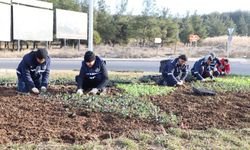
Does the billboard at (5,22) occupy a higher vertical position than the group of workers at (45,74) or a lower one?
higher

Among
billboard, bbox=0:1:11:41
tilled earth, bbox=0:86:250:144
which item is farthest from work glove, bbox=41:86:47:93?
billboard, bbox=0:1:11:41

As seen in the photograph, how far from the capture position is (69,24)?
122 feet

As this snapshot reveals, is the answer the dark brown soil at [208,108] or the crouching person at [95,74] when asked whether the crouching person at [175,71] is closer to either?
the dark brown soil at [208,108]

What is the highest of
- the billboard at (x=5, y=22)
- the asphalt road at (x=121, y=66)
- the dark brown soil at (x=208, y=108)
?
the billboard at (x=5, y=22)

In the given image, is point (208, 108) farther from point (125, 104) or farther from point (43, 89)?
point (43, 89)

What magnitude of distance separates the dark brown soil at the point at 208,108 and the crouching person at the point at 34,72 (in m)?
2.24

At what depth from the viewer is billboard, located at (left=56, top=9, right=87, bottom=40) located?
36312 millimetres

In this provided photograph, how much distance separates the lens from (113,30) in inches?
2025

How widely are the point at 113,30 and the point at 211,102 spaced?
43.1 metres

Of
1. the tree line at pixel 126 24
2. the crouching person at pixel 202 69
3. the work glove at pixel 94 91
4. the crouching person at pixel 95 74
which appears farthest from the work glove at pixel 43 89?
the tree line at pixel 126 24

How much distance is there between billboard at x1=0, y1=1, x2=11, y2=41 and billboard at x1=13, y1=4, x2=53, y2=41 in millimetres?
467

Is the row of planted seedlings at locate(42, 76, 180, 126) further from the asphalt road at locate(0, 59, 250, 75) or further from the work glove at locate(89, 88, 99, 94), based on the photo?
the asphalt road at locate(0, 59, 250, 75)

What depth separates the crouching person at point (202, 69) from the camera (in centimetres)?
1300

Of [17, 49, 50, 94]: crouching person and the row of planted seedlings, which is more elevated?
[17, 49, 50, 94]: crouching person
